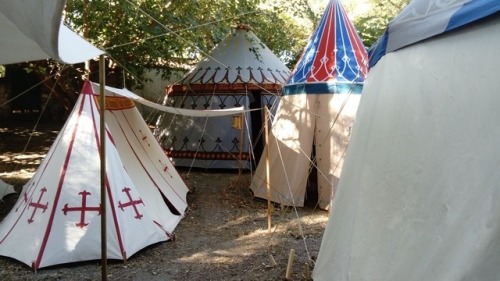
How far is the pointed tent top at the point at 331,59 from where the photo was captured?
6.09 m

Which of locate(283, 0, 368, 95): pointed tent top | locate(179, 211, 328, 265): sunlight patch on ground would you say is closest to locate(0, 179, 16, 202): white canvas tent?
locate(179, 211, 328, 265): sunlight patch on ground

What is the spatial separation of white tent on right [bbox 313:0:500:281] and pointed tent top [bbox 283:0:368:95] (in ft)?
9.93

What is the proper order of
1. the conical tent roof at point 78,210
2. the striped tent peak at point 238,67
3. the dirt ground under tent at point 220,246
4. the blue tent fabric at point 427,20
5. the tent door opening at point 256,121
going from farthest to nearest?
the tent door opening at point 256,121 → the striped tent peak at point 238,67 → the conical tent roof at point 78,210 → the dirt ground under tent at point 220,246 → the blue tent fabric at point 427,20

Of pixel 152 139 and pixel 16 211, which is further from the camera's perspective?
pixel 152 139

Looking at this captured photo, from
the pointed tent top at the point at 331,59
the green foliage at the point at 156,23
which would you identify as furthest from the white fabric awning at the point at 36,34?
the pointed tent top at the point at 331,59

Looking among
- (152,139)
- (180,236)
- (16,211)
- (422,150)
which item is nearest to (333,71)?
(152,139)

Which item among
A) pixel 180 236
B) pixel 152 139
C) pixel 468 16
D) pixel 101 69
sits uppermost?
pixel 468 16

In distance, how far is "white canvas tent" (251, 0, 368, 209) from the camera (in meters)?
6.00

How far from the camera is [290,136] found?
20.9 feet

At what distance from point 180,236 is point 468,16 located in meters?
3.77

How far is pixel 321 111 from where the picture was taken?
20.2 feet

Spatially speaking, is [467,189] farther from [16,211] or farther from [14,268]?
[16,211]

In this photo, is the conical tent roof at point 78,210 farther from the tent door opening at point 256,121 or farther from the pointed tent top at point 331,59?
the tent door opening at point 256,121

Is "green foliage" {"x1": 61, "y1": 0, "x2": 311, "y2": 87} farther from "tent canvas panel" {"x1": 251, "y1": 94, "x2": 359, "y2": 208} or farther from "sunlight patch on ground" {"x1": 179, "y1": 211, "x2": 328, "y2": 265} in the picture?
"sunlight patch on ground" {"x1": 179, "y1": 211, "x2": 328, "y2": 265}
